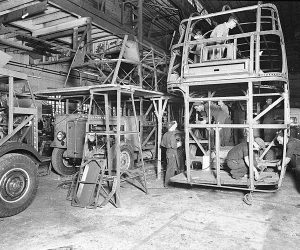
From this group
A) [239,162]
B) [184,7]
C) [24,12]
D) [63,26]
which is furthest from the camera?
[184,7]

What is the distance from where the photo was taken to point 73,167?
1003cm

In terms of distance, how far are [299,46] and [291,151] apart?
8.00 m

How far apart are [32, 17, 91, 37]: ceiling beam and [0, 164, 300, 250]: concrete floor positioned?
4.81 meters

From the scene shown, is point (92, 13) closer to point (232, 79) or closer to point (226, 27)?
point (226, 27)

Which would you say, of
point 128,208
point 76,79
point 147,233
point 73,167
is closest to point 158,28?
point 76,79

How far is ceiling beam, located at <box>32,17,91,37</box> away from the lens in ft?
25.0

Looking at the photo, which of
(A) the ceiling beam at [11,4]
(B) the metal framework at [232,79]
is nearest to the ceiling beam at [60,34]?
(A) the ceiling beam at [11,4]

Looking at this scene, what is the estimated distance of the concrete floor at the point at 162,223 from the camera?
172 inches

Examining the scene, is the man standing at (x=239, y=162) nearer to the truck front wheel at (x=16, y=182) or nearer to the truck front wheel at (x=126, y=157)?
the truck front wheel at (x=126, y=157)

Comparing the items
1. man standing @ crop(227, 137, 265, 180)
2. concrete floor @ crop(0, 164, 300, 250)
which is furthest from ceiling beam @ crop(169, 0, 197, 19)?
concrete floor @ crop(0, 164, 300, 250)

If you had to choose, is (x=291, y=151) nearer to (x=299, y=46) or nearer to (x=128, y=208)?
(x=128, y=208)

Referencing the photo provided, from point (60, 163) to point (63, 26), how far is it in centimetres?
466

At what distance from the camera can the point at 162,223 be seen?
5.22 meters

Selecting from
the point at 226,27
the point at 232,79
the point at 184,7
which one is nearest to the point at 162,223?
the point at 232,79
